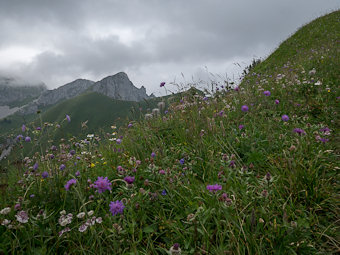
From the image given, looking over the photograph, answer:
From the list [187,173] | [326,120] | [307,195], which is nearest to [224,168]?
[187,173]

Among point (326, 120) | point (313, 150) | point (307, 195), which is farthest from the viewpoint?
point (326, 120)

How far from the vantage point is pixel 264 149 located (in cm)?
288

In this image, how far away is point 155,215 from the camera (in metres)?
Answer: 2.06

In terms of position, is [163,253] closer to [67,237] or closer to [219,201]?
[219,201]

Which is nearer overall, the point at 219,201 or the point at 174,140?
the point at 219,201

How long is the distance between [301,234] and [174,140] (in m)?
2.47

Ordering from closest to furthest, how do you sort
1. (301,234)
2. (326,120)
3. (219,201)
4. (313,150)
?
1. (301,234)
2. (219,201)
3. (313,150)
4. (326,120)

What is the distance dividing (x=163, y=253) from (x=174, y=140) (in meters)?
2.26

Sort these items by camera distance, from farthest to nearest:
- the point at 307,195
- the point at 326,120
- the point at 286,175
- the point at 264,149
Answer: the point at 326,120 → the point at 264,149 → the point at 286,175 → the point at 307,195

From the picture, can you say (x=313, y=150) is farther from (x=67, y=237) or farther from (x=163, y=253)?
(x=67, y=237)

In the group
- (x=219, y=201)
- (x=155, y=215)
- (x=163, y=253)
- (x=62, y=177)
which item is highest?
(x=62, y=177)

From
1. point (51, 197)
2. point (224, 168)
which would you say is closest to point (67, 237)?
point (51, 197)

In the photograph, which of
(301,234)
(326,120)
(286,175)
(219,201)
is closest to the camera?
(301,234)

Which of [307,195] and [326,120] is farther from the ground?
[326,120]
